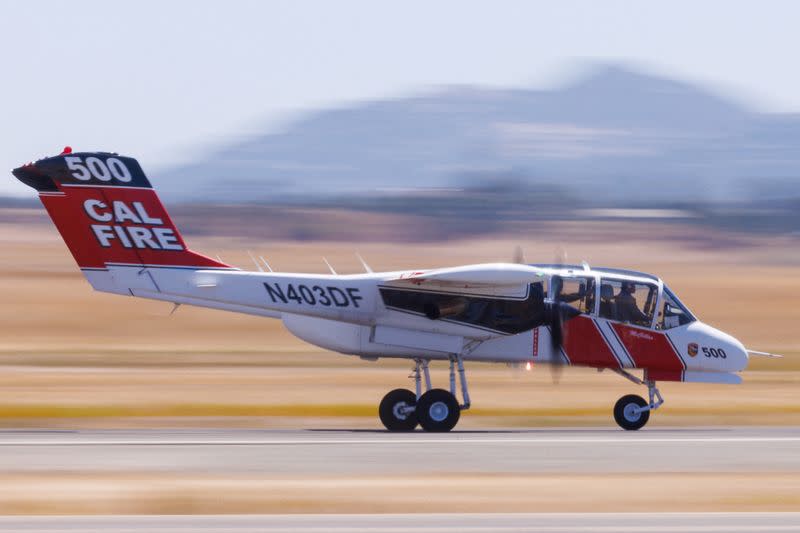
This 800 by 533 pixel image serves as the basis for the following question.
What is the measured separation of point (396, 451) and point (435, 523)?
6263 millimetres

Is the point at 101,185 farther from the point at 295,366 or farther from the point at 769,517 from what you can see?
the point at 295,366

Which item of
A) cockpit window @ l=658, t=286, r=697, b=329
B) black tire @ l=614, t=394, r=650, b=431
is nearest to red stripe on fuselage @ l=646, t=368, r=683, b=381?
black tire @ l=614, t=394, r=650, b=431

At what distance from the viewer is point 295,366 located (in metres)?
39.9

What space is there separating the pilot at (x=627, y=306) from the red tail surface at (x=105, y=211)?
21.4ft

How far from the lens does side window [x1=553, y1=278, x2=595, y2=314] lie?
2317 cm

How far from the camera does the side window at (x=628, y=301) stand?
76.4ft

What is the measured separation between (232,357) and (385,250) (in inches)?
2711

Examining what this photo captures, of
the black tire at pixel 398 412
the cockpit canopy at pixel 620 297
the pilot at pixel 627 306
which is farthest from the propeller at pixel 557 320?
the black tire at pixel 398 412

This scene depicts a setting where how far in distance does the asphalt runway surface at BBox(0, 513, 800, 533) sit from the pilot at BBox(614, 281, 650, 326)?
924 cm

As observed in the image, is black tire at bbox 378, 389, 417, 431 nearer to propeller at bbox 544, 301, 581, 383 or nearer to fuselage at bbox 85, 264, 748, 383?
fuselage at bbox 85, 264, 748, 383

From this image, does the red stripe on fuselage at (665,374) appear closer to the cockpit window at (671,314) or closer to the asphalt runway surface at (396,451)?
the cockpit window at (671,314)

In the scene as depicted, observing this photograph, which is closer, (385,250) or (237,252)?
(237,252)

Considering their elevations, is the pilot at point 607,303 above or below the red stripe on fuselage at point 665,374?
above

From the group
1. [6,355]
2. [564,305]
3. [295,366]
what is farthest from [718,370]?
[6,355]
